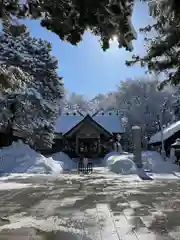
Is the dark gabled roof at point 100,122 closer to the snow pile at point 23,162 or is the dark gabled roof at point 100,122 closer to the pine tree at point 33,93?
the pine tree at point 33,93

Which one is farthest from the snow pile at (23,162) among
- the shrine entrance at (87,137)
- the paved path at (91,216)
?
the paved path at (91,216)

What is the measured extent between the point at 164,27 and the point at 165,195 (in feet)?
20.3

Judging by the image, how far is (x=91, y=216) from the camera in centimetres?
887

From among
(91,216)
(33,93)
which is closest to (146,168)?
(33,93)

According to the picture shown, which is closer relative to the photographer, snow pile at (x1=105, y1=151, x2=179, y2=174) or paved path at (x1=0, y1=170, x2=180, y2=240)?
paved path at (x1=0, y1=170, x2=180, y2=240)

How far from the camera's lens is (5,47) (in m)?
32.0

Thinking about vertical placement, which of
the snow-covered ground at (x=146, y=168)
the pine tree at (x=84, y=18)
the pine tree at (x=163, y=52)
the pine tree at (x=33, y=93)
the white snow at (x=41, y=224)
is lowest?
the white snow at (x=41, y=224)

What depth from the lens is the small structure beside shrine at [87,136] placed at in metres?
43.6

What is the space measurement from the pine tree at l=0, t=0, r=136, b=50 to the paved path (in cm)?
368

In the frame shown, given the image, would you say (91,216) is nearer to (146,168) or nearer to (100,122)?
(146,168)

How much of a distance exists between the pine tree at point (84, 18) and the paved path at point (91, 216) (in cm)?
368

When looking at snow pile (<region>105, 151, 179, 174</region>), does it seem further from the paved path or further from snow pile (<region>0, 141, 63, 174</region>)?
the paved path

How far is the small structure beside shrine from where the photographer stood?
43625 millimetres

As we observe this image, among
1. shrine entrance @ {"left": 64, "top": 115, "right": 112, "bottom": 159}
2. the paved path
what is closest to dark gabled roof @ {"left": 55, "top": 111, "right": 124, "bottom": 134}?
shrine entrance @ {"left": 64, "top": 115, "right": 112, "bottom": 159}
